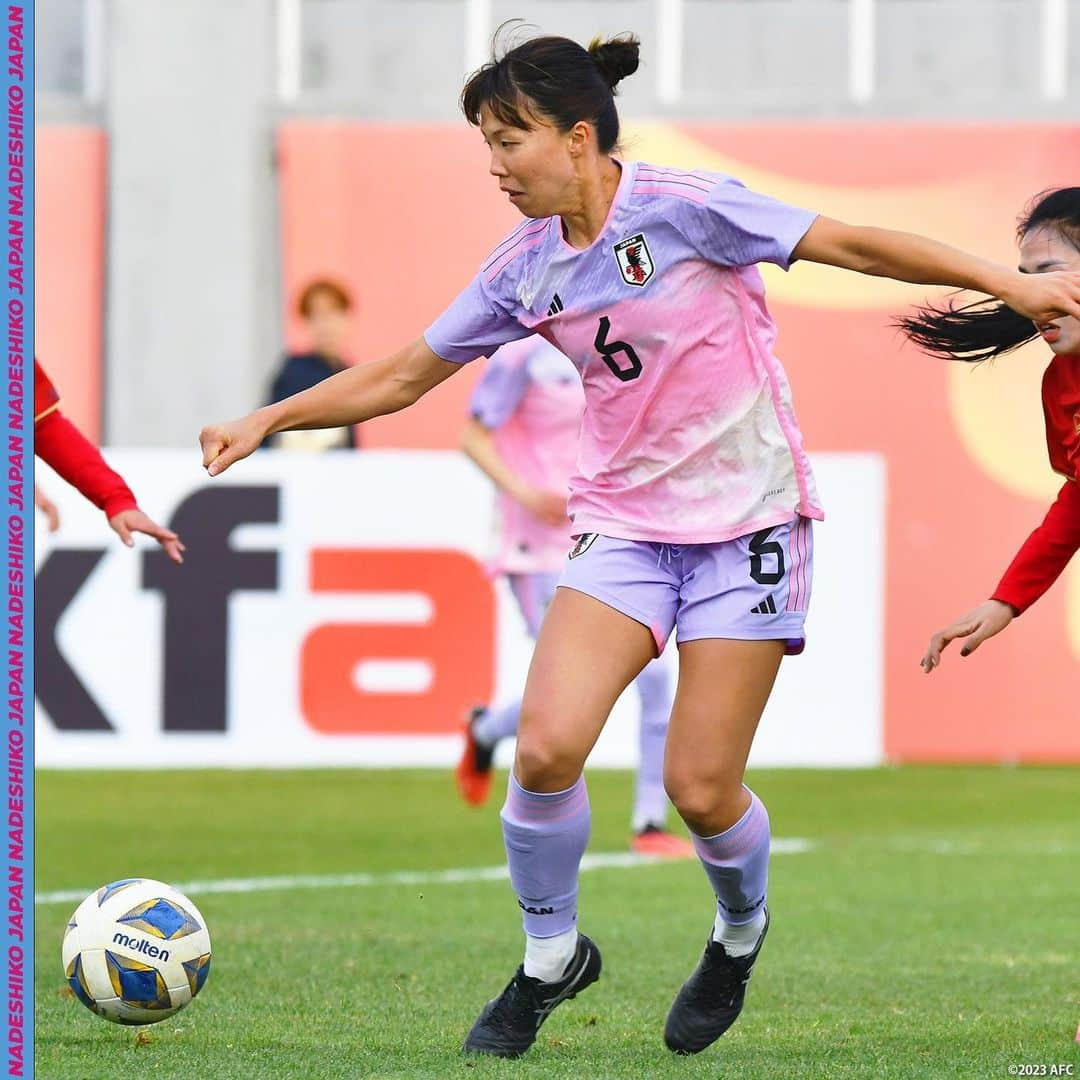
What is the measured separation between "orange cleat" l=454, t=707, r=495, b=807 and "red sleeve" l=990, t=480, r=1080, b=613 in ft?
16.2

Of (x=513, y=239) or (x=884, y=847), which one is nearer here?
(x=513, y=239)

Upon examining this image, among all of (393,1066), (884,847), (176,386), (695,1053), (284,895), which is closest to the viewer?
(393,1066)

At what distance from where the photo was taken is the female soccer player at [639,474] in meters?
4.49

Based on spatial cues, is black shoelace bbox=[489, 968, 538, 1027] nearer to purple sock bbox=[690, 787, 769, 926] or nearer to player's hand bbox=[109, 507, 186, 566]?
purple sock bbox=[690, 787, 769, 926]

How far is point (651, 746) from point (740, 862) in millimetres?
4147

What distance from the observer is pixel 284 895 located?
757cm

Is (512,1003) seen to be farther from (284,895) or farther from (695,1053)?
(284,895)

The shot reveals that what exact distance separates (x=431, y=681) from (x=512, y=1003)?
23.7 ft

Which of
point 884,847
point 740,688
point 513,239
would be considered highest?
point 513,239

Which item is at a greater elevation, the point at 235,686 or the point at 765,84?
the point at 765,84

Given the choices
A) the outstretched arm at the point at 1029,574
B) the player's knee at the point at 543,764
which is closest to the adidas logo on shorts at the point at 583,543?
the player's knee at the point at 543,764

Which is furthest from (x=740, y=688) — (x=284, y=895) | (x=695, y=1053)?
(x=284, y=895)

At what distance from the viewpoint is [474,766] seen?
32.1ft

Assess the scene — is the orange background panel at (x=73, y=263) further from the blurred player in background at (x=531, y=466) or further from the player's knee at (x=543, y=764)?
the player's knee at (x=543, y=764)
